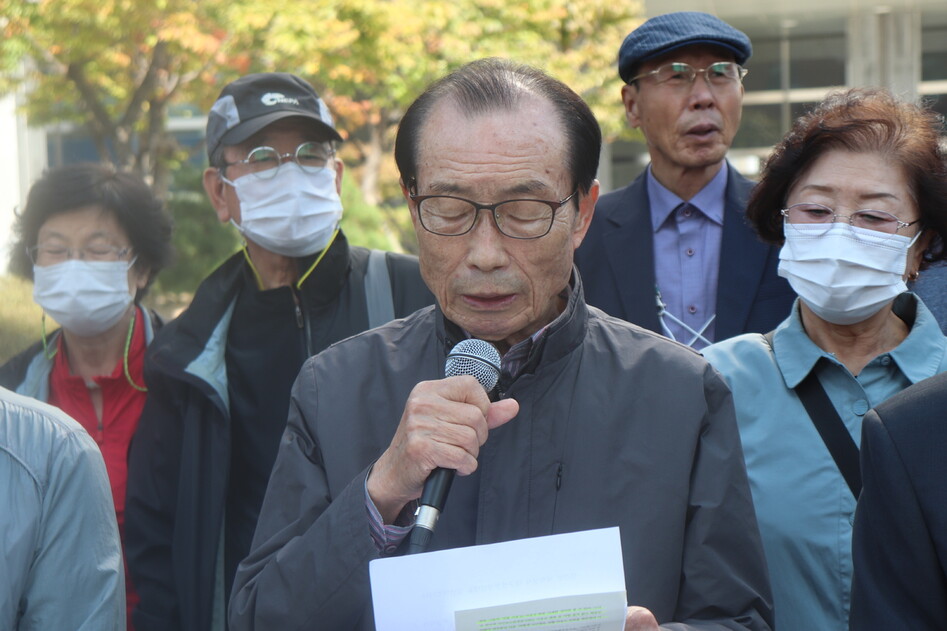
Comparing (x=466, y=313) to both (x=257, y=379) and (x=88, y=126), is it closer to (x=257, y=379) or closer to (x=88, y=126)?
(x=257, y=379)

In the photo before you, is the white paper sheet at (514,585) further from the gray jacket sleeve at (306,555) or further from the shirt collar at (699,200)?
the shirt collar at (699,200)

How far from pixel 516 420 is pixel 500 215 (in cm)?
43

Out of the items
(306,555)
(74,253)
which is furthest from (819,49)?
(306,555)

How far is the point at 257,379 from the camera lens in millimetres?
3951

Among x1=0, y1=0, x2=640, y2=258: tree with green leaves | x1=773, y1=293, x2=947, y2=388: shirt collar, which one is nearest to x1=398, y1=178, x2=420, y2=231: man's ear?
x1=773, y1=293, x2=947, y2=388: shirt collar

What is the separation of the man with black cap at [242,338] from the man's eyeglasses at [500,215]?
162cm

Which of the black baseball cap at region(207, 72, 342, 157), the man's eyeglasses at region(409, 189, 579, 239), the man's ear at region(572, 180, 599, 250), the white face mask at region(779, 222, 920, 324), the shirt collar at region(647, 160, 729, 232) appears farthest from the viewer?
the shirt collar at region(647, 160, 729, 232)

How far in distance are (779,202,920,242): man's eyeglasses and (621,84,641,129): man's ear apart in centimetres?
123

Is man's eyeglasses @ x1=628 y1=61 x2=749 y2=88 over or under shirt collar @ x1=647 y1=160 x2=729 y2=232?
over

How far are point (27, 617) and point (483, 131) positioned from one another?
5.04 feet

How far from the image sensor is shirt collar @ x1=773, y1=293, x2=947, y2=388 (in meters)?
3.06

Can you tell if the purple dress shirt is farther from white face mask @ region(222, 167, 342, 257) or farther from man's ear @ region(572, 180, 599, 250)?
man's ear @ region(572, 180, 599, 250)

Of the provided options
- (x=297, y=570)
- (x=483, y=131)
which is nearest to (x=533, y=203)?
(x=483, y=131)

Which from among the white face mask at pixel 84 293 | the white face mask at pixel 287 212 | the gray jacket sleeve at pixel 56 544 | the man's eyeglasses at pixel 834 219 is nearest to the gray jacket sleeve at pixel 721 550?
the man's eyeglasses at pixel 834 219
